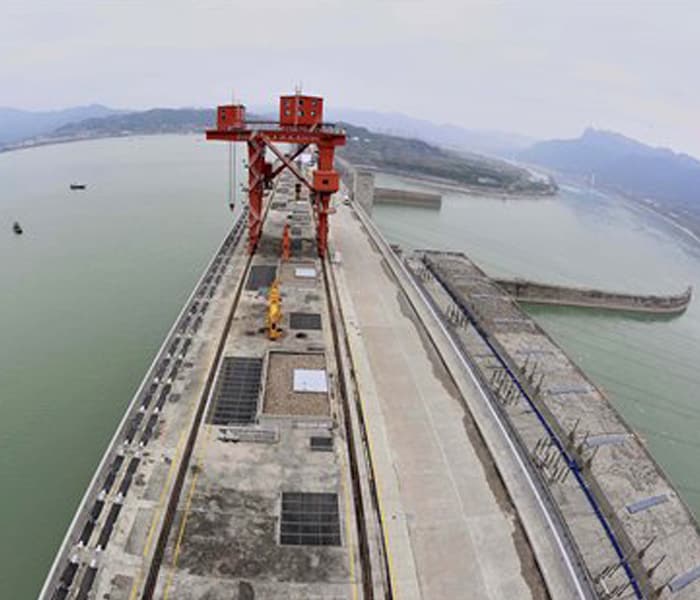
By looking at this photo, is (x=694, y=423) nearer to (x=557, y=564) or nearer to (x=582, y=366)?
(x=582, y=366)

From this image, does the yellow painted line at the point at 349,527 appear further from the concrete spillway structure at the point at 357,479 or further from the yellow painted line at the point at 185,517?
the yellow painted line at the point at 185,517

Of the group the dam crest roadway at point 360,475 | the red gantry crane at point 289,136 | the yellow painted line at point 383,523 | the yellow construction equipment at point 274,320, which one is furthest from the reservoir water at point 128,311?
the red gantry crane at point 289,136

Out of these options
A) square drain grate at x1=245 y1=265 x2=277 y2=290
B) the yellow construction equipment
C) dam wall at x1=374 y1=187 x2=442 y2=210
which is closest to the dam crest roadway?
the yellow construction equipment

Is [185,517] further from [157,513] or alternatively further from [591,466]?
[591,466]

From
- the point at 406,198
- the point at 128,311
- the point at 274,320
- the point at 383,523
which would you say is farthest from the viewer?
the point at 406,198

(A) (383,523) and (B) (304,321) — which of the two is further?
(B) (304,321)

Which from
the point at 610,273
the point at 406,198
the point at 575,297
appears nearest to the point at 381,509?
the point at 575,297
